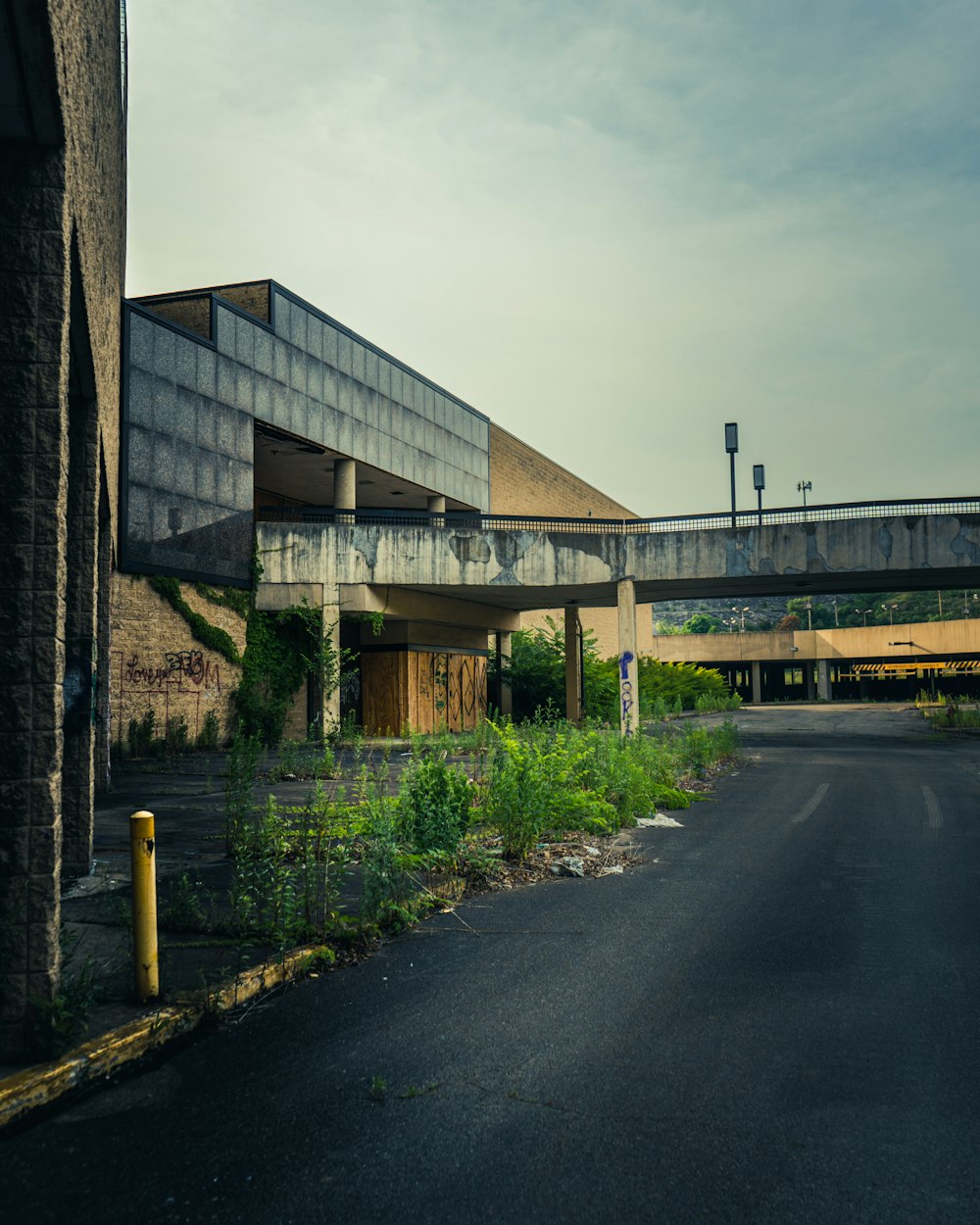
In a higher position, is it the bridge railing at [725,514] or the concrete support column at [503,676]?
the bridge railing at [725,514]

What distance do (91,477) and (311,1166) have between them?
23.3ft

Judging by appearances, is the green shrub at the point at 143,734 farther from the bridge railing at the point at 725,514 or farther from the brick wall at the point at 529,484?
the brick wall at the point at 529,484

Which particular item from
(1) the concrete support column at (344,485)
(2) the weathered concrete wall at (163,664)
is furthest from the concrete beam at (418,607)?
(2) the weathered concrete wall at (163,664)

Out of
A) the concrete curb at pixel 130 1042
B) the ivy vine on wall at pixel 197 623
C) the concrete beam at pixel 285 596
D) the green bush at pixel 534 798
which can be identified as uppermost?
the concrete beam at pixel 285 596

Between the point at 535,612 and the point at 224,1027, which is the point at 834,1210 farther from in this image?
the point at 535,612

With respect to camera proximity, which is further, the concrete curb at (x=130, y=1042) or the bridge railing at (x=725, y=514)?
the bridge railing at (x=725, y=514)

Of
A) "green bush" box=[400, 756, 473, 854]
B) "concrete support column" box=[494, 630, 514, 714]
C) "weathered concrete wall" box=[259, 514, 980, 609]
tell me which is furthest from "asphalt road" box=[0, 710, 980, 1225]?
"concrete support column" box=[494, 630, 514, 714]

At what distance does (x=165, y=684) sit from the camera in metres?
22.3

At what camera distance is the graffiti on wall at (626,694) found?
28594mm

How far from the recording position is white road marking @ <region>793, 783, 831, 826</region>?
1307cm

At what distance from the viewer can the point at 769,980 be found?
591 cm

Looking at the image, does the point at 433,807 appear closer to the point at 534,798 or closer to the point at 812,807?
the point at 534,798

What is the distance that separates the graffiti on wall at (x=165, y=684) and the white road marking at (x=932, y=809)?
16.2 metres

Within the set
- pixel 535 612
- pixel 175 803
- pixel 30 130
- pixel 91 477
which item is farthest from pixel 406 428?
pixel 30 130
